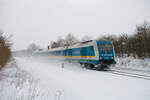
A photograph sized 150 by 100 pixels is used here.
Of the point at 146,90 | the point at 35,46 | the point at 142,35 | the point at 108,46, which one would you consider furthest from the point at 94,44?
the point at 35,46

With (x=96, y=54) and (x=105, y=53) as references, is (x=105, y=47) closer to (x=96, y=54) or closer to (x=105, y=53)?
(x=105, y=53)

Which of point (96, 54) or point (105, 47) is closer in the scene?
point (96, 54)

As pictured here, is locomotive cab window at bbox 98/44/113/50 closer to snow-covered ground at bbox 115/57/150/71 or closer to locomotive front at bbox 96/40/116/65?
locomotive front at bbox 96/40/116/65

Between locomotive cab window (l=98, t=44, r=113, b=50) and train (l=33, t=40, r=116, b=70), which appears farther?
locomotive cab window (l=98, t=44, r=113, b=50)

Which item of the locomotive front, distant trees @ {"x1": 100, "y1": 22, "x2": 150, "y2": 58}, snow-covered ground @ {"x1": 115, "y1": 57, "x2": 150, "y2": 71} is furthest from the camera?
distant trees @ {"x1": 100, "y1": 22, "x2": 150, "y2": 58}

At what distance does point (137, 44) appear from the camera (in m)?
16.2

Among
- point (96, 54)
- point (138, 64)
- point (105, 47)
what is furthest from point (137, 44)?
point (96, 54)

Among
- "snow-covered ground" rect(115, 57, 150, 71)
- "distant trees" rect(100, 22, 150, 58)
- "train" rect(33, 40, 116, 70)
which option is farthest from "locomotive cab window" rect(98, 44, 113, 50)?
"distant trees" rect(100, 22, 150, 58)

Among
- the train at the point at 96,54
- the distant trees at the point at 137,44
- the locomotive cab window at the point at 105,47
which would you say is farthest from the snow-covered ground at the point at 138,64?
the locomotive cab window at the point at 105,47

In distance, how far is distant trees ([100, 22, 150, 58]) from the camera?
15.2 meters

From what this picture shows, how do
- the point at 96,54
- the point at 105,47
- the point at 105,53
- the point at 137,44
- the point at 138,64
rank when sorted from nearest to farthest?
the point at 96,54 < the point at 105,53 < the point at 105,47 < the point at 138,64 < the point at 137,44

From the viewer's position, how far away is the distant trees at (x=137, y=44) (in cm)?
1524

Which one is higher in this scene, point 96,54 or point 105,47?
point 105,47

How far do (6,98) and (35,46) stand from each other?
90.3 m
